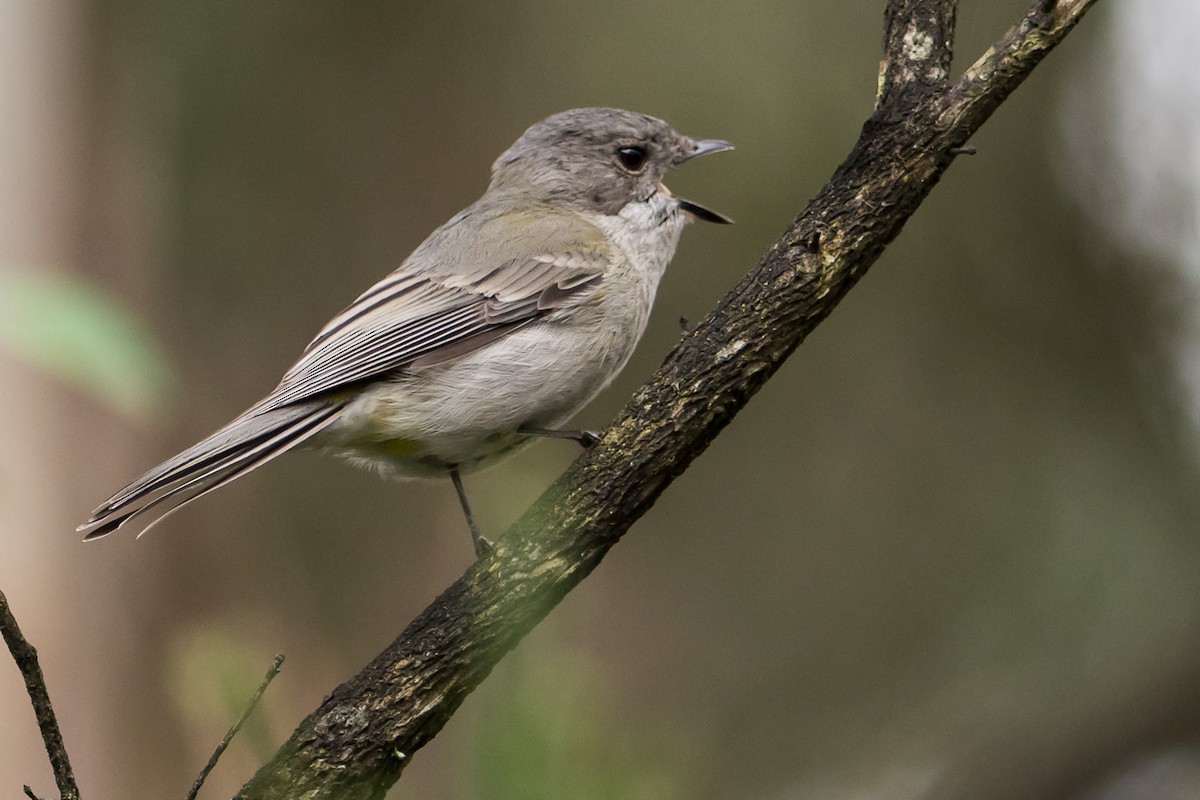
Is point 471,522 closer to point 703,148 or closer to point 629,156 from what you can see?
point 629,156

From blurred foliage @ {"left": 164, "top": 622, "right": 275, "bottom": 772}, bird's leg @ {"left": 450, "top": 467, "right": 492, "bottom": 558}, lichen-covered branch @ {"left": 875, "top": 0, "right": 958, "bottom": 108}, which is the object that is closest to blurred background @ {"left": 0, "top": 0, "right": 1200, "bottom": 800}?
bird's leg @ {"left": 450, "top": 467, "right": 492, "bottom": 558}

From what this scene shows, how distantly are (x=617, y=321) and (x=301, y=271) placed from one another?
322 centimetres

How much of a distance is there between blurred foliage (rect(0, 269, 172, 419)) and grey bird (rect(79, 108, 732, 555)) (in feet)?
5.09

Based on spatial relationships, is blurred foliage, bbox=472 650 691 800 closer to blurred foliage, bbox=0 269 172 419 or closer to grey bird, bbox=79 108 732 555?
blurred foliage, bbox=0 269 172 419

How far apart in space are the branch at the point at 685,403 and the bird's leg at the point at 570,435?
39 cm

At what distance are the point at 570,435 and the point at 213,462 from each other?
44.1 inches

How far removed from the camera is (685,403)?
9.89 feet

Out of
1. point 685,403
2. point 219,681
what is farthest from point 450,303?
point 219,681

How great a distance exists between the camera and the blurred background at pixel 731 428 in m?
6.60

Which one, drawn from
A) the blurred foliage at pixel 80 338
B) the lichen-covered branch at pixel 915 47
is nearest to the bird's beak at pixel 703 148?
the lichen-covered branch at pixel 915 47

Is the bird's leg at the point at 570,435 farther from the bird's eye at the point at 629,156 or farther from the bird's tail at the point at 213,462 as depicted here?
the bird's eye at the point at 629,156

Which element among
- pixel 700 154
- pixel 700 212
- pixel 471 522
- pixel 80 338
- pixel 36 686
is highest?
pixel 700 154

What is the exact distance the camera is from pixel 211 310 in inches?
278

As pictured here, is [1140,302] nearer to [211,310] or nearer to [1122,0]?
[1122,0]
